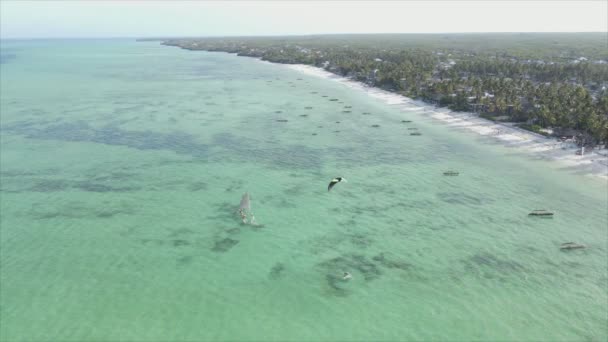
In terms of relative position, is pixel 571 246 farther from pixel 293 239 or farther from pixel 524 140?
pixel 524 140

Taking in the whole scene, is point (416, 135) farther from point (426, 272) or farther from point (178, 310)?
point (178, 310)

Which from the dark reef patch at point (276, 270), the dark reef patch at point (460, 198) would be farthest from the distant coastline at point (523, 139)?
the dark reef patch at point (276, 270)

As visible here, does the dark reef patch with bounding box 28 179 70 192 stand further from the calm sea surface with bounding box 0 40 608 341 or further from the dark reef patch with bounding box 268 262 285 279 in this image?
the dark reef patch with bounding box 268 262 285 279

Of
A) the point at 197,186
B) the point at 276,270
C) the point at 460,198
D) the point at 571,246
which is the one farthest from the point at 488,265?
the point at 197,186

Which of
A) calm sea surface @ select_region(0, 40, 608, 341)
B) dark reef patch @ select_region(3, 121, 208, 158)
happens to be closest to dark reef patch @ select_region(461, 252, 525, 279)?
calm sea surface @ select_region(0, 40, 608, 341)

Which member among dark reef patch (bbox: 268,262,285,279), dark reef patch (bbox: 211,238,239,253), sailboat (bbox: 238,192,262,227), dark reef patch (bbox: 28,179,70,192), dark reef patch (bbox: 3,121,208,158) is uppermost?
dark reef patch (bbox: 3,121,208,158)

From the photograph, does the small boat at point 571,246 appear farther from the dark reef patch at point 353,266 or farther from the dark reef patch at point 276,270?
the dark reef patch at point 276,270
